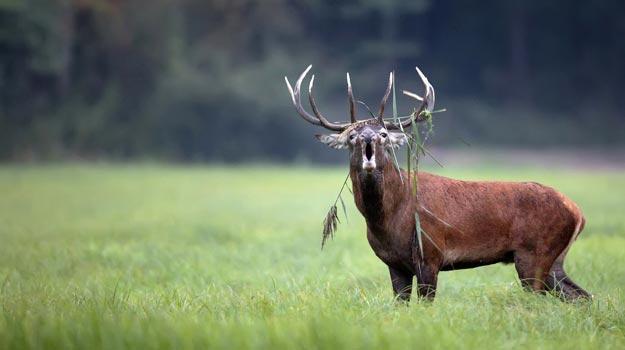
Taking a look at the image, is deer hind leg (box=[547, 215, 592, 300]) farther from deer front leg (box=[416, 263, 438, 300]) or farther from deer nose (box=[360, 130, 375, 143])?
deer nose (box=[360, 130, 375, 143])

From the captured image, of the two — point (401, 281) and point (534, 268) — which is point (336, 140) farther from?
point (534, 268)

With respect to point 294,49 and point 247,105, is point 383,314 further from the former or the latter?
point 294,49

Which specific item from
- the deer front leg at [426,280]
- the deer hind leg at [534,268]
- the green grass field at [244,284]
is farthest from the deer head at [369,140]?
the deer hind leg at [534,268]

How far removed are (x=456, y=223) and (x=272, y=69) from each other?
102 ft

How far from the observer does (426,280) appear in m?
7.36

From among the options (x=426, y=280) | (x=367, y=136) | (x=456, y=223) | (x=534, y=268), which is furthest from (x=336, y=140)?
(x=534, y=268)

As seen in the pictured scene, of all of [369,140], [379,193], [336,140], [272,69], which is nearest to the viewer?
[369,140]

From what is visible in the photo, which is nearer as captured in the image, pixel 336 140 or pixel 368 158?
pixel 368 158

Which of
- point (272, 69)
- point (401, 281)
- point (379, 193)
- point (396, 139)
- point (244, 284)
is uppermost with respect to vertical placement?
point (396, 139)

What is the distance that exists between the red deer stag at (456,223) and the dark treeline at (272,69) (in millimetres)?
26961

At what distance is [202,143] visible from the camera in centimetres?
3641

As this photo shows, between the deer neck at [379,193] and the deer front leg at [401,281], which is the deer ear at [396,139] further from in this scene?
the deer front leg at [401,281]

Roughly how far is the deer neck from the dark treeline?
27.0m

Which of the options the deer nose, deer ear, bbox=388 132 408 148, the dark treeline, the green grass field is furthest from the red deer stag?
the dark treeline
